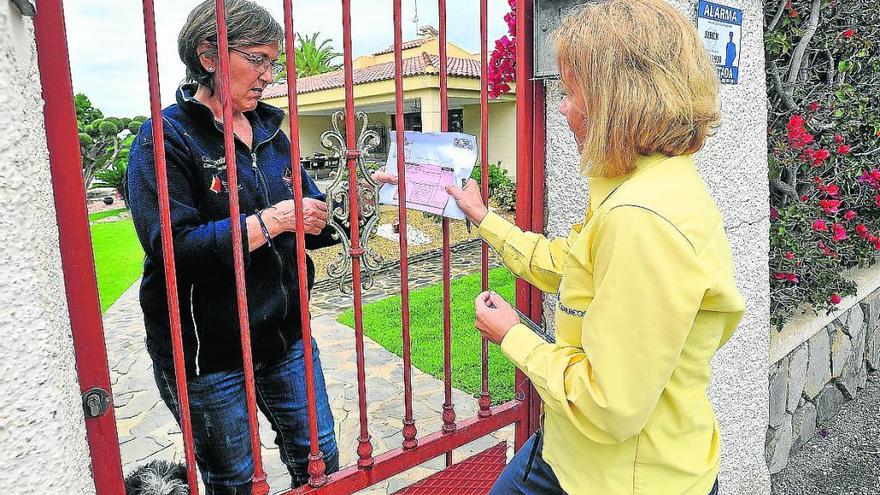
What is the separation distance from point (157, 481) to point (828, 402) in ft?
13.0

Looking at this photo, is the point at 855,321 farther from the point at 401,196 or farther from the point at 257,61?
the point at 257,61

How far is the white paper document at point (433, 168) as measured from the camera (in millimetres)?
1815

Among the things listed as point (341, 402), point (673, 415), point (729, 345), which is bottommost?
point (341, 402)

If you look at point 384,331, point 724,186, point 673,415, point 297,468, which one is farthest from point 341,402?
point 673,415

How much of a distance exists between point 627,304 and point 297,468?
4.98 ft

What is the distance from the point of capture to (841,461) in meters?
3.50

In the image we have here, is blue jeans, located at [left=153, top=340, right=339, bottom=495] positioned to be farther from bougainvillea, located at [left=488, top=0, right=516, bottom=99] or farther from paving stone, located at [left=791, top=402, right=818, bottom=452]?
paving stone, located at [left=791, top=402, right=818, bottom=452]

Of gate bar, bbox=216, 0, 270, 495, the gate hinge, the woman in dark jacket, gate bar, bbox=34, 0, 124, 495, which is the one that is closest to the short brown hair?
the woman in dark jacket

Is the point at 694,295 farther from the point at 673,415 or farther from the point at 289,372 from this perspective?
the point at 289,372

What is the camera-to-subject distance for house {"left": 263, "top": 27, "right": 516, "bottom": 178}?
40.3 ft

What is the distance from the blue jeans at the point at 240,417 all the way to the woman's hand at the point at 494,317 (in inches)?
32.0

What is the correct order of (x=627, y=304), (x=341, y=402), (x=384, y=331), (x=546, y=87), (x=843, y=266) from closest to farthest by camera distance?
(x=627, y=304), (x=546, y=87), (x=843, y=266), (x=341, y=402), (x=384, y=331)

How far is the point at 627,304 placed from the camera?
1199mm

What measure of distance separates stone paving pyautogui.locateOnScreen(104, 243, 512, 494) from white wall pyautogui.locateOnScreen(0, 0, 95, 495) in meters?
2.89
